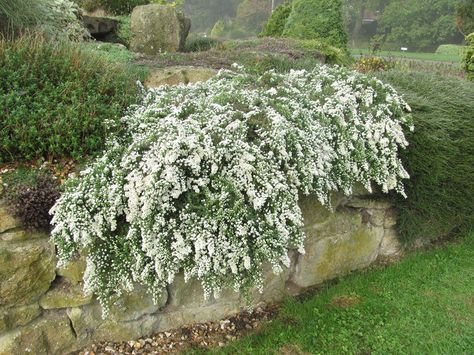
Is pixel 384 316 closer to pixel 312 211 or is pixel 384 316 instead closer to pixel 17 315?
pixel 312 211

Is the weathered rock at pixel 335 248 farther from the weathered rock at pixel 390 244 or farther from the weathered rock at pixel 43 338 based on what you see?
the weathered rock at pixel 43 338

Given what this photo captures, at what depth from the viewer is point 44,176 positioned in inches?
112

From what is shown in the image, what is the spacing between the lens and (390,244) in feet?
13.6

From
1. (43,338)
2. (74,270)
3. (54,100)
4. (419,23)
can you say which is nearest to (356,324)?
(74,270)

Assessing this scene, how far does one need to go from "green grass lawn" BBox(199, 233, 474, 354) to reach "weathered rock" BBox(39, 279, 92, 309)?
3.37 ft

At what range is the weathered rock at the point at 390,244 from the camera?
4082mm

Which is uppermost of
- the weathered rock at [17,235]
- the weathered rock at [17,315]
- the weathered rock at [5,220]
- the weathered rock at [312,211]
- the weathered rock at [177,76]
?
the weathered rock at [177,76]

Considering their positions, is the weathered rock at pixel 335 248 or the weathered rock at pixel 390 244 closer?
the weathered rock at pixel 335 248

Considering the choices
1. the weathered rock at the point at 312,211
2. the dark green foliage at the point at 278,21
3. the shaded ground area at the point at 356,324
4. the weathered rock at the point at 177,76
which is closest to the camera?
the shaded ground area at the point at 356,324

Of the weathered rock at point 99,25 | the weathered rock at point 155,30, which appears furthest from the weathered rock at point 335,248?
the weathered rock at point 99,25

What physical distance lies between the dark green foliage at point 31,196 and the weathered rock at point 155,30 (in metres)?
5.03

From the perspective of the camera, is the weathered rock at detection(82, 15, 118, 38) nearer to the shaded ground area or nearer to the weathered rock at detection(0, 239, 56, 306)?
the weathered rock at detection(0, 239, 56, 306)

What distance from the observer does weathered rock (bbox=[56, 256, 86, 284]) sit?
2740mm

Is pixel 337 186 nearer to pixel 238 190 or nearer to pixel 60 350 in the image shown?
pixel 238 190
